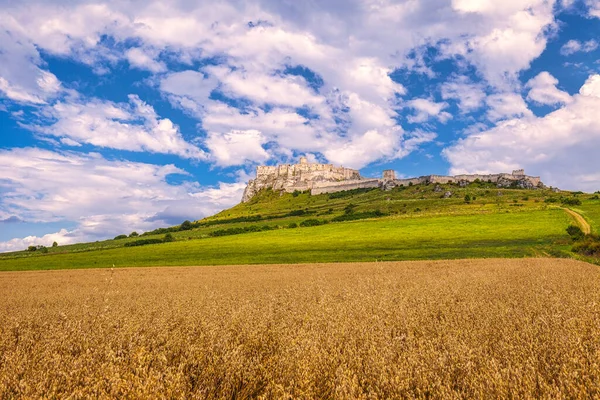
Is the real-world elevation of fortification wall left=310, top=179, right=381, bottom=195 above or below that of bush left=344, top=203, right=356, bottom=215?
above

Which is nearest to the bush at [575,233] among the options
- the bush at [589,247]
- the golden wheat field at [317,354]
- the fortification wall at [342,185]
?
the bush at [589,247]

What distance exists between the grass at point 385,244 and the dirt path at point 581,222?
4.96 feet

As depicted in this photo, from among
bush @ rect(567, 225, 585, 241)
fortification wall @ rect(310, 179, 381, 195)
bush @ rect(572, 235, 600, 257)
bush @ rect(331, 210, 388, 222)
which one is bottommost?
bush @ rect(572, 235, 600, 257)

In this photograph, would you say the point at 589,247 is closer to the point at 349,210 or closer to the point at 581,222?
the point at 581,222

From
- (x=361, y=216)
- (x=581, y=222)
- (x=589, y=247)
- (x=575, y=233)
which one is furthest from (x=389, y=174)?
(x=589, y=247)

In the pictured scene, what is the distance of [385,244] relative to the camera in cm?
5062

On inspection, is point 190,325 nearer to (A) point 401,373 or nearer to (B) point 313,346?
(B) point 313,346

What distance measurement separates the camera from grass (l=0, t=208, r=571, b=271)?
43.2m

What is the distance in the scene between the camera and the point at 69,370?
15.3 feet

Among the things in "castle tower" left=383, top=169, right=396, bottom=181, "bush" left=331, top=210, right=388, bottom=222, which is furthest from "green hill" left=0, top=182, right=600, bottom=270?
"castle tower" left=383, top=169, right=396, bottom=181

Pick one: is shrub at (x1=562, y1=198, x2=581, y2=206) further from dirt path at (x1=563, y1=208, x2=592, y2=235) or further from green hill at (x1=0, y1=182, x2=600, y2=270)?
dirt path at (x1=563, y1=208, x2=592, y2=235)

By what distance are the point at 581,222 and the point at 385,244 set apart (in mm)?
31284

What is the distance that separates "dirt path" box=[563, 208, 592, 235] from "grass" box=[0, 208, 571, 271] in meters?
1.51

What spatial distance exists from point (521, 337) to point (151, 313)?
8.11 metres
